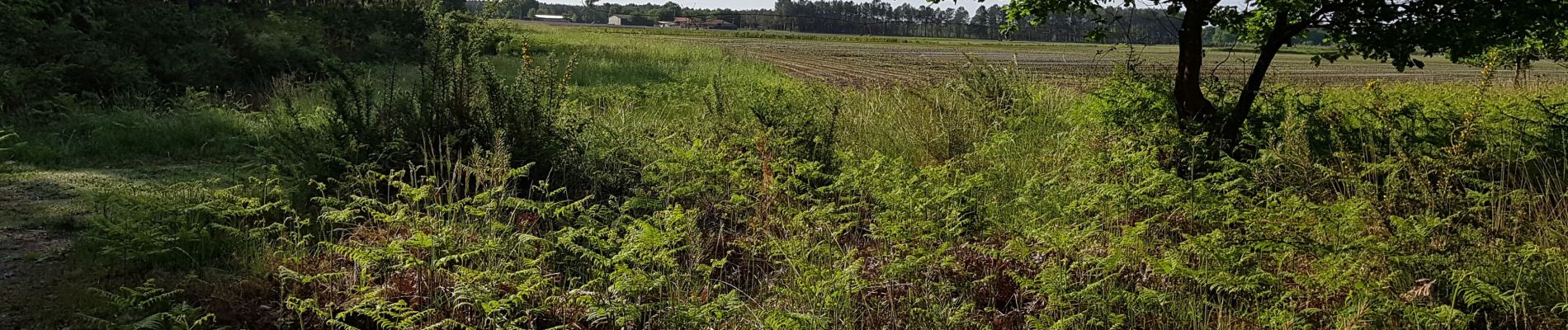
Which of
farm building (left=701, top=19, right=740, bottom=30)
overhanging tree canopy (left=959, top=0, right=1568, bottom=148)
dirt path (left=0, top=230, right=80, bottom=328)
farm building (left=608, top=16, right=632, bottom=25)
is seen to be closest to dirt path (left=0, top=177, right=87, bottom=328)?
dirt path (left=0, top=230, right=80, bottom=328)

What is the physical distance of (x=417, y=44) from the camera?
1953 cm

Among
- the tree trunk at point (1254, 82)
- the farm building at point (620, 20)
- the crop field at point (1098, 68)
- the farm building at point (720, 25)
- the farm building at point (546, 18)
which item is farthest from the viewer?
the farm building at point (620, 20)

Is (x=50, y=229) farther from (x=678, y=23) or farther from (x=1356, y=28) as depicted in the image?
(x=678, y=23)

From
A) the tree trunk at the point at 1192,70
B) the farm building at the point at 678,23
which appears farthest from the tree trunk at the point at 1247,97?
the farm building at the point at 678,23

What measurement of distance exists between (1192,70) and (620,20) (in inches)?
5635

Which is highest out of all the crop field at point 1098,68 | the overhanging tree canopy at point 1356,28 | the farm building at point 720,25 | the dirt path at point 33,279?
the farm building at point 720,25

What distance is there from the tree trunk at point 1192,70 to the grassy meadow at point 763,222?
1.03 ft

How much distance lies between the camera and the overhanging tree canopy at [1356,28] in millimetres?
6207

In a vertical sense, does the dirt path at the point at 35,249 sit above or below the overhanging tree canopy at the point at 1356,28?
below

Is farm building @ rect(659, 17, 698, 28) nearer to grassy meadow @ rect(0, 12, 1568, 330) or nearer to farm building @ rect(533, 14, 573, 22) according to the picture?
farm building @ rect(533, 14, 573, 22)

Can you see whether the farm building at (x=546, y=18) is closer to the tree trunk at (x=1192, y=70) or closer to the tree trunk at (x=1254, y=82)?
the tree trunk at (x=1192, y=70)

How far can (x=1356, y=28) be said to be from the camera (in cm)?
686

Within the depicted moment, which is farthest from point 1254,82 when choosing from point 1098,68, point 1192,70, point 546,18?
point 546,18

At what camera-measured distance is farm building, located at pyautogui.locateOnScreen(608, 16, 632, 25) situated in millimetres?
143038
